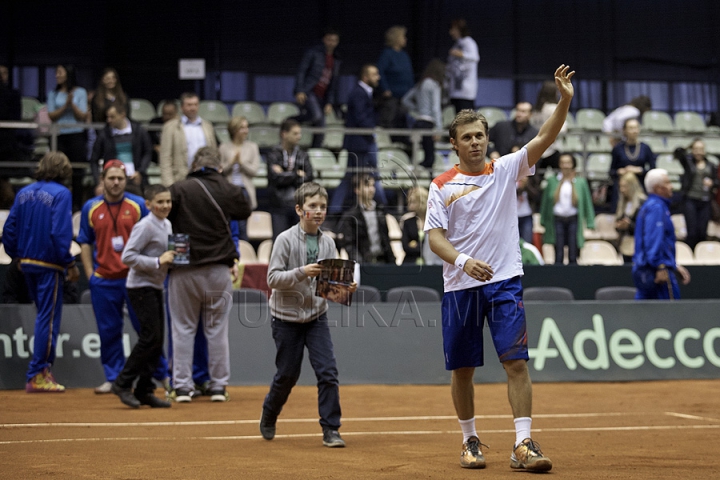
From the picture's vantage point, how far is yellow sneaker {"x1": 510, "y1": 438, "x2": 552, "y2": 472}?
5051 millimetres

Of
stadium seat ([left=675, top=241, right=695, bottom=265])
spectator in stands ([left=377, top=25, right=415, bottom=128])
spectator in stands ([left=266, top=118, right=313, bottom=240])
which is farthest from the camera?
spectator in stands ([left=377, top=25, right=415, bottom=128])

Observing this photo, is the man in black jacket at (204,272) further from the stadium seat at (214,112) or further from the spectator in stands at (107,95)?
the stadium seat at (214,112)

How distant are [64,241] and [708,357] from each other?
25.5 feet

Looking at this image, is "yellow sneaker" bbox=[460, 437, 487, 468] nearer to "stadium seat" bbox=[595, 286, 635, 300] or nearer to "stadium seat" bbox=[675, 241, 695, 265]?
"stadium seat" bbox=[595, 286, 635, 300]

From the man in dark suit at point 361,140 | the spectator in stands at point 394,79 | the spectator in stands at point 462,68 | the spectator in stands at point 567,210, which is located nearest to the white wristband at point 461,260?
the man in dark suit at point 361,140

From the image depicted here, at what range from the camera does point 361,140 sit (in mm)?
14266

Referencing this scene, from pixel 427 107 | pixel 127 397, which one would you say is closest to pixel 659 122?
pixel 427 107

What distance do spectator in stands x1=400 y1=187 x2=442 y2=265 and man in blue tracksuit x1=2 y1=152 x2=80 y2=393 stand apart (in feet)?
15.7

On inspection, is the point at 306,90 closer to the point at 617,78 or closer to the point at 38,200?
the point at 38,200

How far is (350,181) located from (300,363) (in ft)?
24.3

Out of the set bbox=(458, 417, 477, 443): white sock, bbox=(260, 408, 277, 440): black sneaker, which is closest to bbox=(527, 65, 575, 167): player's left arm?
bbox=(458, 417, 477, 443): white sock

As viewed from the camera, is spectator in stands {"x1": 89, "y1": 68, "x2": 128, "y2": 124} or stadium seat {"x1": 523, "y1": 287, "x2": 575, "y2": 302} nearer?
stadium seat {"x1": 523, "y1": 287, "x2": 575, "y2": 302}

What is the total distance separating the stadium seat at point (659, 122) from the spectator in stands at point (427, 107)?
19.6 feet

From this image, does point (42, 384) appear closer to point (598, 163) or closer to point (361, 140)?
point (361, 140)
